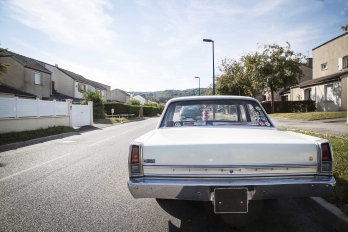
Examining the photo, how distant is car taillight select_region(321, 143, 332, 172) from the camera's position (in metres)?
2.45

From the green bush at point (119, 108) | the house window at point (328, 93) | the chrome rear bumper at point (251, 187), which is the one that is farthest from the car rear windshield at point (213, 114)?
the green bush at point (119, 108)

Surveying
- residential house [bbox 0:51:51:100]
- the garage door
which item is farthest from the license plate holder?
residential house [bbox 0:51:51:100]

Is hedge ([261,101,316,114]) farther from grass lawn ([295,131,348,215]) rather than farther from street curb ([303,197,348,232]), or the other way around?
street curb ([303,197,348,232])

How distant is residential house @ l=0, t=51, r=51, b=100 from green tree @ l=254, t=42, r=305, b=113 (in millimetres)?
26468

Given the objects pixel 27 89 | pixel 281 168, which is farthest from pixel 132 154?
pixel 27 89

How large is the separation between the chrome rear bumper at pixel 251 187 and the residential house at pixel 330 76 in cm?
2182

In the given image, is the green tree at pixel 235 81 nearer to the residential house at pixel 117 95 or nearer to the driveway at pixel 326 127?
the driveway at pixel 326 127

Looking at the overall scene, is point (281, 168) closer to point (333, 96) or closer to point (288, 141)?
point (288, 141)

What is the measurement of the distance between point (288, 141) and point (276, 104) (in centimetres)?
3114

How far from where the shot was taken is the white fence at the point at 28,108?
11.5m

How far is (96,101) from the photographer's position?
85.9 feet

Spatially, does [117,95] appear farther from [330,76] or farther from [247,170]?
[247,170]

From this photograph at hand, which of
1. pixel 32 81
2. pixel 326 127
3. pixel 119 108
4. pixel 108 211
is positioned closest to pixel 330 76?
pixel 326 127

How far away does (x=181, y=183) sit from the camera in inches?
94.7
